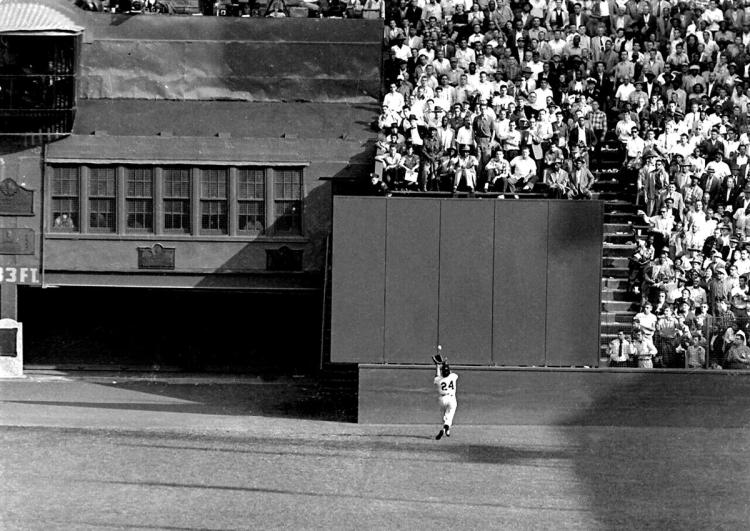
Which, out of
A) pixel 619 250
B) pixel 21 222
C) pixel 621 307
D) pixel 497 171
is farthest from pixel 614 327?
pixel 21 222

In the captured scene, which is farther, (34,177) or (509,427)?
(34,177)

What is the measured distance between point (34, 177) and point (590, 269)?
14.6m

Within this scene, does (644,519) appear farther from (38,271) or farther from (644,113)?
(38,271)

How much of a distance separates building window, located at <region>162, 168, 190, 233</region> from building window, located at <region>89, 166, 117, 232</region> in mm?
1329

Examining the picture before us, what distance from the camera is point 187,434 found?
91.6ft

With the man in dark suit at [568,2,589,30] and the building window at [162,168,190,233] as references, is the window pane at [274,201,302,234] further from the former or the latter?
the man in dark suit at [568,2,589,30]

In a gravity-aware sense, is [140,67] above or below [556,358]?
above

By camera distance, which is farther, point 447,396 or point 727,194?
point 727,194

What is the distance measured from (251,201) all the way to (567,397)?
33.7 feet

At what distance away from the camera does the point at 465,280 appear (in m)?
30.3

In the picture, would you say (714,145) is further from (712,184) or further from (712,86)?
(712,86)

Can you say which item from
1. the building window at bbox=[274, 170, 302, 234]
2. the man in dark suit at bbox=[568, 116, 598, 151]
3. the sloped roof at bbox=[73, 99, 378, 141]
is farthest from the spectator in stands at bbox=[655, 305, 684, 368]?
the building window at bbox=[274, 170, 302, 234]

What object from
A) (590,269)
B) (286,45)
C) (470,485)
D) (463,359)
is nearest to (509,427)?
(463,359)

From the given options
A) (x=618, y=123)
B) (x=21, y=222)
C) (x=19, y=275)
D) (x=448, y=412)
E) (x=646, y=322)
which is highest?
(x=618, y=123)
